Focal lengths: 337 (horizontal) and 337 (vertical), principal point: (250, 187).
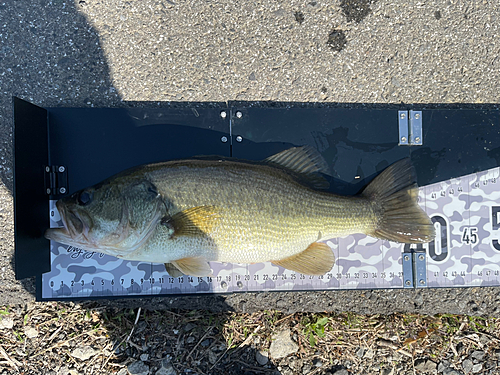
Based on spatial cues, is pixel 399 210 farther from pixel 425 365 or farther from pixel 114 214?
pixel 114 214

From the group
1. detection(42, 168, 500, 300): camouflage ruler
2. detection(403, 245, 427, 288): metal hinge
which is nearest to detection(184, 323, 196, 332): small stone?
detection(42, 168, 500, 300): camouflage ruler

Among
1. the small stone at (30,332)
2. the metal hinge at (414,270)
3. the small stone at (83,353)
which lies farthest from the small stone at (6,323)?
the metal hinge at (414,270)

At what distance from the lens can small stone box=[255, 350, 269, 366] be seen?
2.66m

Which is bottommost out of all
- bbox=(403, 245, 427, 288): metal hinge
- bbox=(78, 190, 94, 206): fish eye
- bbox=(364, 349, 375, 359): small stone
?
bbox=(364, 349, 375, 359): small stone

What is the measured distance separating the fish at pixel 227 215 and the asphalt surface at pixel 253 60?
0.61 meters

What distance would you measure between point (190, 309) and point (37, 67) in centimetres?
227

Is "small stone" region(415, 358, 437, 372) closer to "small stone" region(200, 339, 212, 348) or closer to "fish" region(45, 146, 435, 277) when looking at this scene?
"fish" region(45, 146, 435, 277)

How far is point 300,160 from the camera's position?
2.39 meters

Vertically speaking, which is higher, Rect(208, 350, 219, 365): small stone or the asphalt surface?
the asphalt surface

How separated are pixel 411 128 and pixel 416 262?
41.4 inches

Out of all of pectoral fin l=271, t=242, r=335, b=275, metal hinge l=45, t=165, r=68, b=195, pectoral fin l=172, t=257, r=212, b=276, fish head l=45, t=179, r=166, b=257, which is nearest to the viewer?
fish head l=45, t=179, r=166, b=257

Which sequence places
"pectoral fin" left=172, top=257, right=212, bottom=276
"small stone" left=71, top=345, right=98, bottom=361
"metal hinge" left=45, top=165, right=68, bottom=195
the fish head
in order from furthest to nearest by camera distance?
"small stone" left=71, top=345, right=98, bottom=361
"metal hinge" left=45, top=165, right=68, bottom=195
"pectoral fin" left=172, top=257, right=212, bottom=276
the fish head

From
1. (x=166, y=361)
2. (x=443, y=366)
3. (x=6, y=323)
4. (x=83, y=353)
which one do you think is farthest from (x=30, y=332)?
(x=443, y=366)

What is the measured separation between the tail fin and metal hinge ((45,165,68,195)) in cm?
224
